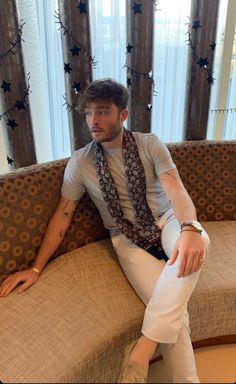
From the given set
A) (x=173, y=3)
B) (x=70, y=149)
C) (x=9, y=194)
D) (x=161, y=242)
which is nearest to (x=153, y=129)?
(x=70, y=149)

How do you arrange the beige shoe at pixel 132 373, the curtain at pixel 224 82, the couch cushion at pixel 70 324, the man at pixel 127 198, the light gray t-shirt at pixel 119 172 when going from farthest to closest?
the curtain at pixel 224 82 → the light gray t-shirt at pixel 119 172 → the man at pixel 127 198 → the couch cushion at pixel 70 324 → the beige shoe at pixel 132 373

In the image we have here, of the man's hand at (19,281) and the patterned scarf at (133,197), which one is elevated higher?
the patterned scarf at (133,197)

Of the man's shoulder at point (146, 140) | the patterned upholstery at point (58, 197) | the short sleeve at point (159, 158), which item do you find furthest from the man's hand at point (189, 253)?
the patterned upholstery at point (58, 197)

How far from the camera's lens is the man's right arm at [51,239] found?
1.40 m

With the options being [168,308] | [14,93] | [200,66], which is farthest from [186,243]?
[200,66]

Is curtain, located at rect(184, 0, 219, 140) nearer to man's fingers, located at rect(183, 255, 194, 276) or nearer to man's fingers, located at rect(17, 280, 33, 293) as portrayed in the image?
man's fingers, located at rect(183, 255, 194, 276)

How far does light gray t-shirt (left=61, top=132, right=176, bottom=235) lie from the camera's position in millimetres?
1439

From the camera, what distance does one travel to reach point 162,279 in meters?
1.20

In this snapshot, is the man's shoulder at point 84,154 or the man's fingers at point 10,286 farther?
the man's shoulder at point 84,154

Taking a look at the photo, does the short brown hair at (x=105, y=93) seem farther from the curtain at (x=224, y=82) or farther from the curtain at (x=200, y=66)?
the curtain at (x=224, y=82)

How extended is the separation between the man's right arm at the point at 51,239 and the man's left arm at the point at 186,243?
458 millimetres

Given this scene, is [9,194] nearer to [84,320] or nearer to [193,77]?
[84,320]

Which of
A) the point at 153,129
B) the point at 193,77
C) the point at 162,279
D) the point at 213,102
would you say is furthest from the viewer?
the point at 213,102

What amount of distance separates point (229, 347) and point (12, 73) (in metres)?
1.43
